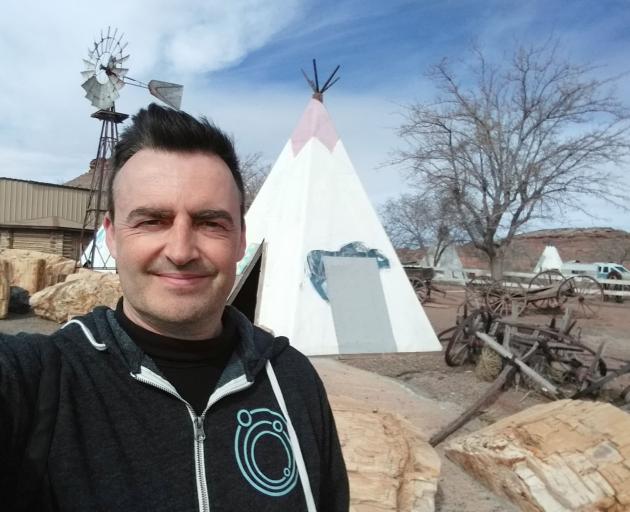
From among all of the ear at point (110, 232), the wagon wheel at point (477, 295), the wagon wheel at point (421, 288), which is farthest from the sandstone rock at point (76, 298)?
the wagon wheel at point (421, 288)

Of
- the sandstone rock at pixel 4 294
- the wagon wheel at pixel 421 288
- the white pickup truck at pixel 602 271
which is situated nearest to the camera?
the sandstone rock at pixel 4 294

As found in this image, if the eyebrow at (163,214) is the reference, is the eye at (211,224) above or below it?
below

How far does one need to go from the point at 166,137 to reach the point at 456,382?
20.7 ft

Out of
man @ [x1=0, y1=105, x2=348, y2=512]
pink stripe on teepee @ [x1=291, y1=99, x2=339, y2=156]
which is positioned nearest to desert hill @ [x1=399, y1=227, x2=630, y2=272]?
pink stripe on teepee @ [x1=291, y1=99, x2=339, y2=156]

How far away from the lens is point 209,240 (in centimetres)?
117

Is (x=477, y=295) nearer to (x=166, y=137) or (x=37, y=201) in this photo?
(x=166, y=137)

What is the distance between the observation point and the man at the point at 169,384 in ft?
3.02

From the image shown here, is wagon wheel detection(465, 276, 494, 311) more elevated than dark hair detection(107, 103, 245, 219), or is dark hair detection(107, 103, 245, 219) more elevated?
A: dark hair detection(107, 103, 245, 219)

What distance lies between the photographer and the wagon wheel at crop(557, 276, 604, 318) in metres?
13.8

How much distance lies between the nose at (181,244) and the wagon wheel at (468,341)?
21.6ft

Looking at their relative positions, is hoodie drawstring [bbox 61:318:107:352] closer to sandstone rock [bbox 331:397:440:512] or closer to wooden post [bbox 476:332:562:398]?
sandstone rock [bbox 331:397:440:512]

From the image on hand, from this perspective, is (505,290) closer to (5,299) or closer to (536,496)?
(536,496)

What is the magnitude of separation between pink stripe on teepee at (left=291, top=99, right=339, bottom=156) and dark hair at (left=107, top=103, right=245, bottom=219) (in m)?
8.35

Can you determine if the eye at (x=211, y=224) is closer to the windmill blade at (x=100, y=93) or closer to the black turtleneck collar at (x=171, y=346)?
the black turtleneck collar at (x=171, y=346)
